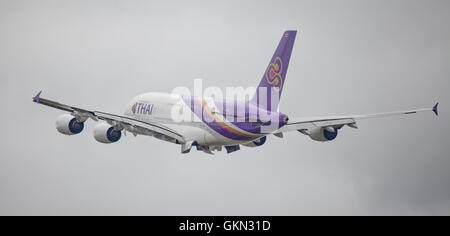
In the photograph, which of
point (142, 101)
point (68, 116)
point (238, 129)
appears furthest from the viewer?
point (142, 101)

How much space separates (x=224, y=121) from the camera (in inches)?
2852

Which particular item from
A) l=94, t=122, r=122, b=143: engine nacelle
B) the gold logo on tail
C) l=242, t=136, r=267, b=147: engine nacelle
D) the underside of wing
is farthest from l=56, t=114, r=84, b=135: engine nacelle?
the gold logo on tail

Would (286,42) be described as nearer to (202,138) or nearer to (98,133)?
(202,138)

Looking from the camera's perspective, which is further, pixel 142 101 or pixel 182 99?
pixel 142 101

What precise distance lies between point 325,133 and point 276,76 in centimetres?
654

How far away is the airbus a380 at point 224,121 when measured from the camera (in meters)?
70.4

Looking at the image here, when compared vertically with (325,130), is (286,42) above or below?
above

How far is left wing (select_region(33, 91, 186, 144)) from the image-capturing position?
225 ft

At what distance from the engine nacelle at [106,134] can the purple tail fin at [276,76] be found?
12.0 metres

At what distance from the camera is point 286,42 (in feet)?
235

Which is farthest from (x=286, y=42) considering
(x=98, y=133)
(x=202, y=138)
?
(x=98, y=133)

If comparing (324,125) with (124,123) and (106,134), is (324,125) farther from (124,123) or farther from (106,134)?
(106,134)

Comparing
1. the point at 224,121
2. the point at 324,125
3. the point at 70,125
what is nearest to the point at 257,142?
the point at 224,121

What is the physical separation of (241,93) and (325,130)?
24.2ft
